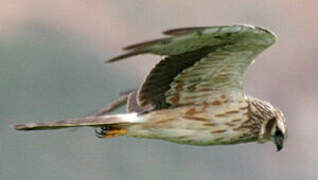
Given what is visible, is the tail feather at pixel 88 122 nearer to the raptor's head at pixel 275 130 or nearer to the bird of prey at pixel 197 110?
the bird of prey at pixel 197 110

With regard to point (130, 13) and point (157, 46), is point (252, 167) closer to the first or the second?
point (130, 13)

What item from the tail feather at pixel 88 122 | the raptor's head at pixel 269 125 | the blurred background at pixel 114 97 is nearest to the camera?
the tail feather at pixel 88 122

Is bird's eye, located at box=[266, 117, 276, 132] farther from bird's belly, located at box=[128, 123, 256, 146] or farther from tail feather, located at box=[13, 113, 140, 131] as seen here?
tail feather, located at box=[13, 113, 140, 131]

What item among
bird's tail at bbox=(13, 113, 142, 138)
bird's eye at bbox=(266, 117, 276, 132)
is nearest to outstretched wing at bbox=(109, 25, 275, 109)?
bird's tail at bbox=(13, 113, 142, 138)

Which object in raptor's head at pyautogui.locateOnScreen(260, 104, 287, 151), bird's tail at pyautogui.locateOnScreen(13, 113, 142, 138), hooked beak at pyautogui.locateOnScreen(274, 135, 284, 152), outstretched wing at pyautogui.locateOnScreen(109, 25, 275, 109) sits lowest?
hooked beak at pyautogui.locateOnScreen(274, 135, 284, 152)

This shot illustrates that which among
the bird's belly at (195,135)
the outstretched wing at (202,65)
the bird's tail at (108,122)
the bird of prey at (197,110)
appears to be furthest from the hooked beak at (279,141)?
the bird's tail at (108,122)

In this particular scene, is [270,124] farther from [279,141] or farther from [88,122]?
[88,122]

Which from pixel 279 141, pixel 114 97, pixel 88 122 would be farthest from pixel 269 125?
pixel 114 97

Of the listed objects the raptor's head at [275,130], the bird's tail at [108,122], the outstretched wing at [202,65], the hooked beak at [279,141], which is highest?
the outstretched wing at [202,65]

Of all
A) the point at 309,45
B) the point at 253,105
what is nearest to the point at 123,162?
the point at 309,45
